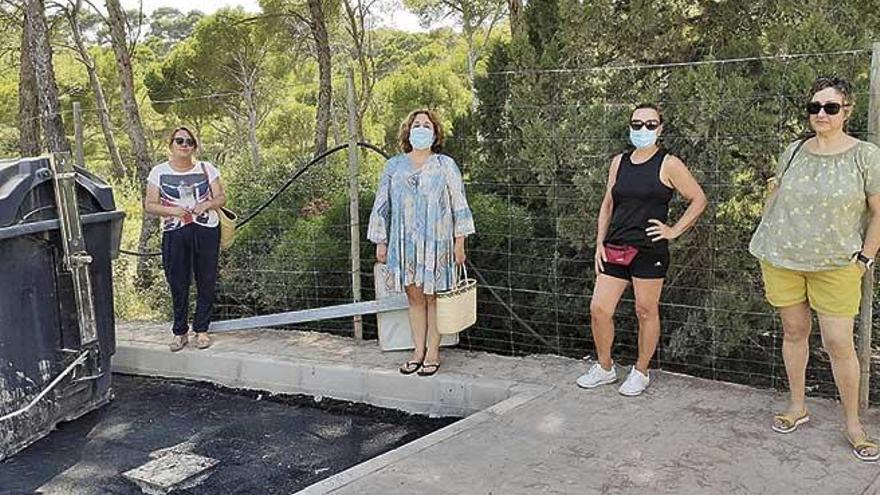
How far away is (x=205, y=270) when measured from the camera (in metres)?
5.46

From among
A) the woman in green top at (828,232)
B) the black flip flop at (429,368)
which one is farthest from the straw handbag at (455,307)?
the woman in green top at (828,232)

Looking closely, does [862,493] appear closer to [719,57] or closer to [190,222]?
[719,57]

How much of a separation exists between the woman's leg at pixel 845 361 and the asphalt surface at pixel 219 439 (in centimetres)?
200

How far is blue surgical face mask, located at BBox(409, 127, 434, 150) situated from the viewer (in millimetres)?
4680

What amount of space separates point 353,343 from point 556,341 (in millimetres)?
1380

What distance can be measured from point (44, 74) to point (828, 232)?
7.13m

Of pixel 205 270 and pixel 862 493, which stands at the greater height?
pixel 205 270

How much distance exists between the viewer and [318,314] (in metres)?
5.72

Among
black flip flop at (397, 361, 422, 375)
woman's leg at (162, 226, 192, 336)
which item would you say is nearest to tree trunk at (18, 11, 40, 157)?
woman's leg at (162, 226, 192, 336)

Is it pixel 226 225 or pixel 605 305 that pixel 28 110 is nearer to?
pixel 226 225

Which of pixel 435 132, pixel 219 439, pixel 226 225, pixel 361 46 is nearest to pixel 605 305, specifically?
pixel 435 132

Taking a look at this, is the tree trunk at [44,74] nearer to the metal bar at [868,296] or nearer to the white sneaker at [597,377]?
the white sneaker at [597,377]

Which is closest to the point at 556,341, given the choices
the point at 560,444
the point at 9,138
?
the point at 560,444

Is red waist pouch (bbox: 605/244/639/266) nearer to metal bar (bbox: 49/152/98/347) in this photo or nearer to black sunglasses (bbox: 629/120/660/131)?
black sunglasses (bbox: 629/120/660/131)
